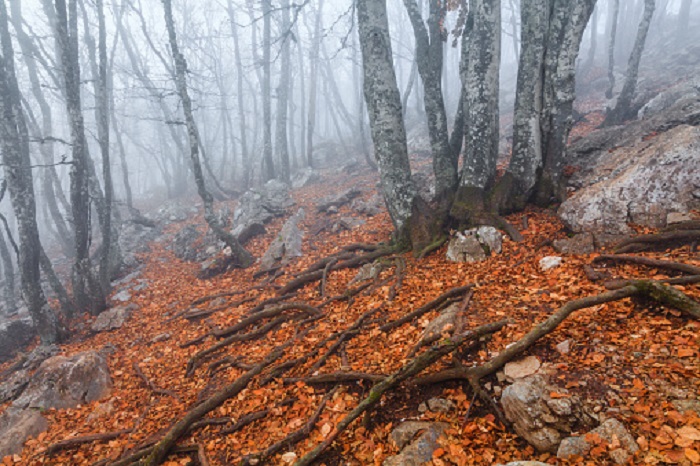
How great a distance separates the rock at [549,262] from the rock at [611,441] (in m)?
2.91

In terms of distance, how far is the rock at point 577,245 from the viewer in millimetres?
5488

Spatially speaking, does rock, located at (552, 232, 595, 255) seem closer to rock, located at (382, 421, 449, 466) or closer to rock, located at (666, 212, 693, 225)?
rock, located at (666, 212, 693, 225)

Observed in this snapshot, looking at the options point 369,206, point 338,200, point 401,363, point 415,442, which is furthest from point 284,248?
point 415,442

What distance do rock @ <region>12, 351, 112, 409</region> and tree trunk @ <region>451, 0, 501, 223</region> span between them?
280 inches

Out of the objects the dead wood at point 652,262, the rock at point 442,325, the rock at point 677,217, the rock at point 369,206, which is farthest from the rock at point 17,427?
the rock at point 677,217

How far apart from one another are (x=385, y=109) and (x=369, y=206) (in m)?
4.86

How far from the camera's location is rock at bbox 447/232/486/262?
6348 millimetres

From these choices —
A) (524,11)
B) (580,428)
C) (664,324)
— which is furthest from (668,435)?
(524,11)

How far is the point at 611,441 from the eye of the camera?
8.38 feet

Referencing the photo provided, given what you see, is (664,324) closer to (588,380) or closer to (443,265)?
(588,380)

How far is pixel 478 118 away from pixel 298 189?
13.3m

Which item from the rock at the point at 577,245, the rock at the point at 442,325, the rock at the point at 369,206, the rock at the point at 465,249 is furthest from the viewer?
the rock at the point at 369,206

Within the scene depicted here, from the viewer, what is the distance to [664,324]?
3.43 meters

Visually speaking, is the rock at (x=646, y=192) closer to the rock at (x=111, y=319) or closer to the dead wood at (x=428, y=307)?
the dead wood at (x=428, y=307)
